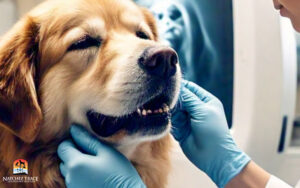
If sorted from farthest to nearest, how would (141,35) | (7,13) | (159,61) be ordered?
(7,13)
(141,35)
(159,61)

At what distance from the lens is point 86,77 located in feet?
2.40

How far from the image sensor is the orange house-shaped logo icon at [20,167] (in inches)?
28.5

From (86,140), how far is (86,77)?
13 centimetres

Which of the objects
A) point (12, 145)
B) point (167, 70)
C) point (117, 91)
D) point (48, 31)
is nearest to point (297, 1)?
point (167, 70)

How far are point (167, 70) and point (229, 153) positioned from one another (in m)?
0.32

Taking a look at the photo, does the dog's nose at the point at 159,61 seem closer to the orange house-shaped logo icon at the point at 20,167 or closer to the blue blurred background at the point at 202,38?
the orange house-shaped logo icon at the point at 20,167

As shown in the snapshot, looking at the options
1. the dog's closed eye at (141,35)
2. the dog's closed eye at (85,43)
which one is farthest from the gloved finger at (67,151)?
the dog's closed eye at (141,35)

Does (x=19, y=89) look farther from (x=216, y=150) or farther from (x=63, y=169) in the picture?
(x=216, y=150)

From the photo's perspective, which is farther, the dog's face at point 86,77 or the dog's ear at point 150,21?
the dog's ear at point 150,21

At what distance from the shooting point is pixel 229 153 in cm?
90

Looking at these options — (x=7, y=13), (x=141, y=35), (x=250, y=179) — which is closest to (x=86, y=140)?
(x=141, y=35)

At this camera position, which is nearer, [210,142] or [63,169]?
[63,169]

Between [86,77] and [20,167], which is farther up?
[86,77]

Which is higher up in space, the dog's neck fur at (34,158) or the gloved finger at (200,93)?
the dog's neck fur at (34,158)
